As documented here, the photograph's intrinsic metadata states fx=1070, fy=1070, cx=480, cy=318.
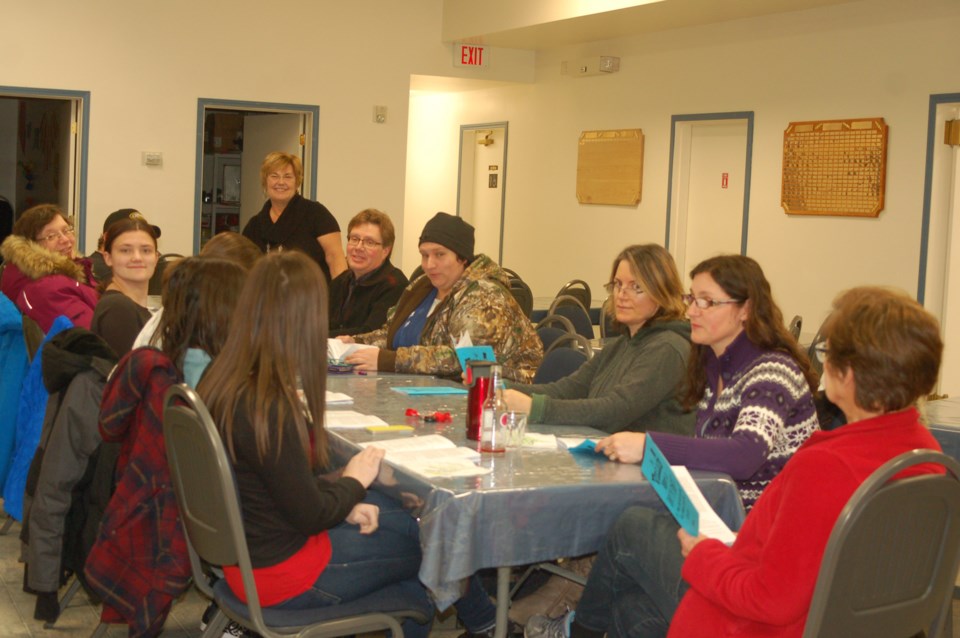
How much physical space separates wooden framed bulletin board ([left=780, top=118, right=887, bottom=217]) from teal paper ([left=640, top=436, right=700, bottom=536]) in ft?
19.6

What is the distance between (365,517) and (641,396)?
0.98 meters

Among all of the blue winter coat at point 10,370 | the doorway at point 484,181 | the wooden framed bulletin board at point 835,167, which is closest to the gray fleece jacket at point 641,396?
the blue winter coat at point 10,370

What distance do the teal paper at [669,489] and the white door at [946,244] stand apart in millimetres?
5725

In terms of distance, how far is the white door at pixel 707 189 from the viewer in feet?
29.7

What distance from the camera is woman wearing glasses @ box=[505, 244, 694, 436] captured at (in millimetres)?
3041

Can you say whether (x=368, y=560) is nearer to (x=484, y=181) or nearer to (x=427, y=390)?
(x=427, y=390)

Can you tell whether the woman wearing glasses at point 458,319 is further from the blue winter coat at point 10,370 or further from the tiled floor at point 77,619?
the blue winter coat at point 10,370

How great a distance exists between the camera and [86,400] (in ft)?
9.86

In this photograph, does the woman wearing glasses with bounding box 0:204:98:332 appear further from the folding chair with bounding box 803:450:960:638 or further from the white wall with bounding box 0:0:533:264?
the white wall with bounding box 0:0:533:264

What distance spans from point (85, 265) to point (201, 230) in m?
5.18

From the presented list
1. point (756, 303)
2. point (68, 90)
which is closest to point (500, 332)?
point (756, 303)

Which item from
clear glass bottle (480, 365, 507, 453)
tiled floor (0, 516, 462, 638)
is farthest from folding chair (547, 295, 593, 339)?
clear glass bottle (480, 365, 507, 453)

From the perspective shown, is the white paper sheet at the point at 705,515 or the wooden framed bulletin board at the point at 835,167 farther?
the wooden framed bulletin board at the point at 835,167

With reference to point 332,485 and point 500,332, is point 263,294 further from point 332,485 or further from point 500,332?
A: point 500,332
